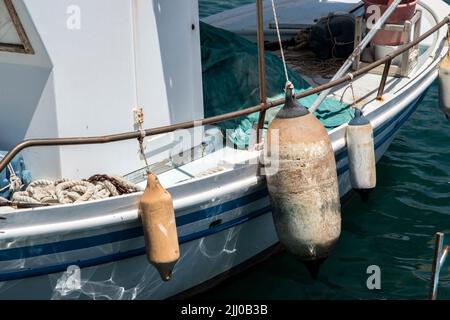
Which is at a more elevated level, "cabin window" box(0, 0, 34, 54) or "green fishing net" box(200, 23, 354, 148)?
"cabin window" box(0, 0, 34, 54)

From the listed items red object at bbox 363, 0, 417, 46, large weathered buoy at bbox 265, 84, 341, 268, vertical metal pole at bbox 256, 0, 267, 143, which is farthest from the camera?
red object at bbox 363, 0, 417, 46

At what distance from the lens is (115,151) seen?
561 centimetres

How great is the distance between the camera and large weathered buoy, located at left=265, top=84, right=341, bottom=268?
5539 millimetres

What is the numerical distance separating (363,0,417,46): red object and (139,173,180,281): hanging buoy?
3.85 metres

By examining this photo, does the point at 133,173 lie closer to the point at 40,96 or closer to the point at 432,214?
the point at 40,96

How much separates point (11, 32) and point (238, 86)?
2.32m

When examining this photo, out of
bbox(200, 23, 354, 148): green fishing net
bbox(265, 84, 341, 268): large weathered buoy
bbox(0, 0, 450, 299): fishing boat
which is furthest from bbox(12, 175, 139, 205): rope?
bbox(200, 23, 354, 148): green fishing net

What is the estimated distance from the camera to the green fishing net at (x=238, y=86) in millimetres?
6789

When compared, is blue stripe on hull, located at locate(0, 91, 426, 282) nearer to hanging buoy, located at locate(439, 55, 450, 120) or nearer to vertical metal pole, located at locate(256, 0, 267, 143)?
vertical metal pole, located at locate(256, 0, 267, 143)

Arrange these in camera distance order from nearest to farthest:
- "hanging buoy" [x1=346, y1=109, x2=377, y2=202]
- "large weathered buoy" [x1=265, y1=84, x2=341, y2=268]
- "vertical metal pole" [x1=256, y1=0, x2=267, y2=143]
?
"vertical metal pole" [x1=256, y1=0, x2=267, y2=143] → "large weathered buoy" [x1=265, y1=84, x2=341, y2=268] → "hanging buoy" [x1=346, y1=109, x2=377, y2=202]

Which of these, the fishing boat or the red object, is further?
the red object

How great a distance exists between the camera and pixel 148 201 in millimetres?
5012

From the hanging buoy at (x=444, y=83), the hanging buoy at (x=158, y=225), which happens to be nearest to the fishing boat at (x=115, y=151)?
the hanging buoy at (x=158, y=225)
